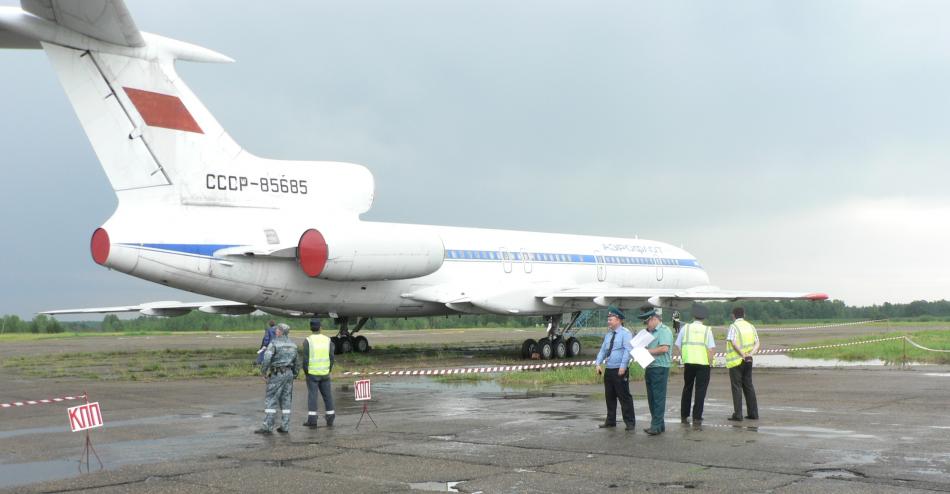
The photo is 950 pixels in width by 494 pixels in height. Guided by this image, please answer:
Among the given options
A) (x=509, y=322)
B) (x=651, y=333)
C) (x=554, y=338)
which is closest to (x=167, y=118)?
(x=651, y=333)

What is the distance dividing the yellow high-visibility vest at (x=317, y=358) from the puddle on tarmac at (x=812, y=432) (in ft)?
18.8

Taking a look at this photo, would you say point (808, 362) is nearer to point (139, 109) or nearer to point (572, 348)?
point (572, 348)

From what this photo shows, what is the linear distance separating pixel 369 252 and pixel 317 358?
9191 mm

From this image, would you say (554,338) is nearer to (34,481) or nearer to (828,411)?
(828,411)

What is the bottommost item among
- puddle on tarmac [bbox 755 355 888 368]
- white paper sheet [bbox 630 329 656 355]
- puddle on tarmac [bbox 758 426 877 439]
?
puddle on tarmac [bbox 758 426 877 439]

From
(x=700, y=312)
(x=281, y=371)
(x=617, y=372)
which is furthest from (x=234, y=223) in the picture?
(x=700, y=312)

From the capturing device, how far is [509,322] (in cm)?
8538

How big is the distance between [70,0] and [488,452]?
37.8ft

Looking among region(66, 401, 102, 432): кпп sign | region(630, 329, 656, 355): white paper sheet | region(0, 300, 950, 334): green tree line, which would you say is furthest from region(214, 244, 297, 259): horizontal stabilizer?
region(0, 300, 950, 334): green tree line

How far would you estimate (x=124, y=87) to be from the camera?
1772 centimetres

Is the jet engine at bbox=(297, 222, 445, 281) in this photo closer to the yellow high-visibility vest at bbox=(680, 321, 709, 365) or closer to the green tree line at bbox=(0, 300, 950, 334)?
the yellow high-visibility vest at bbox=(680, 321, 709, 365)

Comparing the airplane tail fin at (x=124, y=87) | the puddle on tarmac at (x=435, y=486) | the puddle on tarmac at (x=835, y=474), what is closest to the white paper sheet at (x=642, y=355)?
the puddle on tarmac at (x=835, y=474)

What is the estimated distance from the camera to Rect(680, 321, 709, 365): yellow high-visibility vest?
12.1 m

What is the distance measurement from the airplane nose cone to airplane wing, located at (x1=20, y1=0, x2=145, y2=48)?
374 cm
